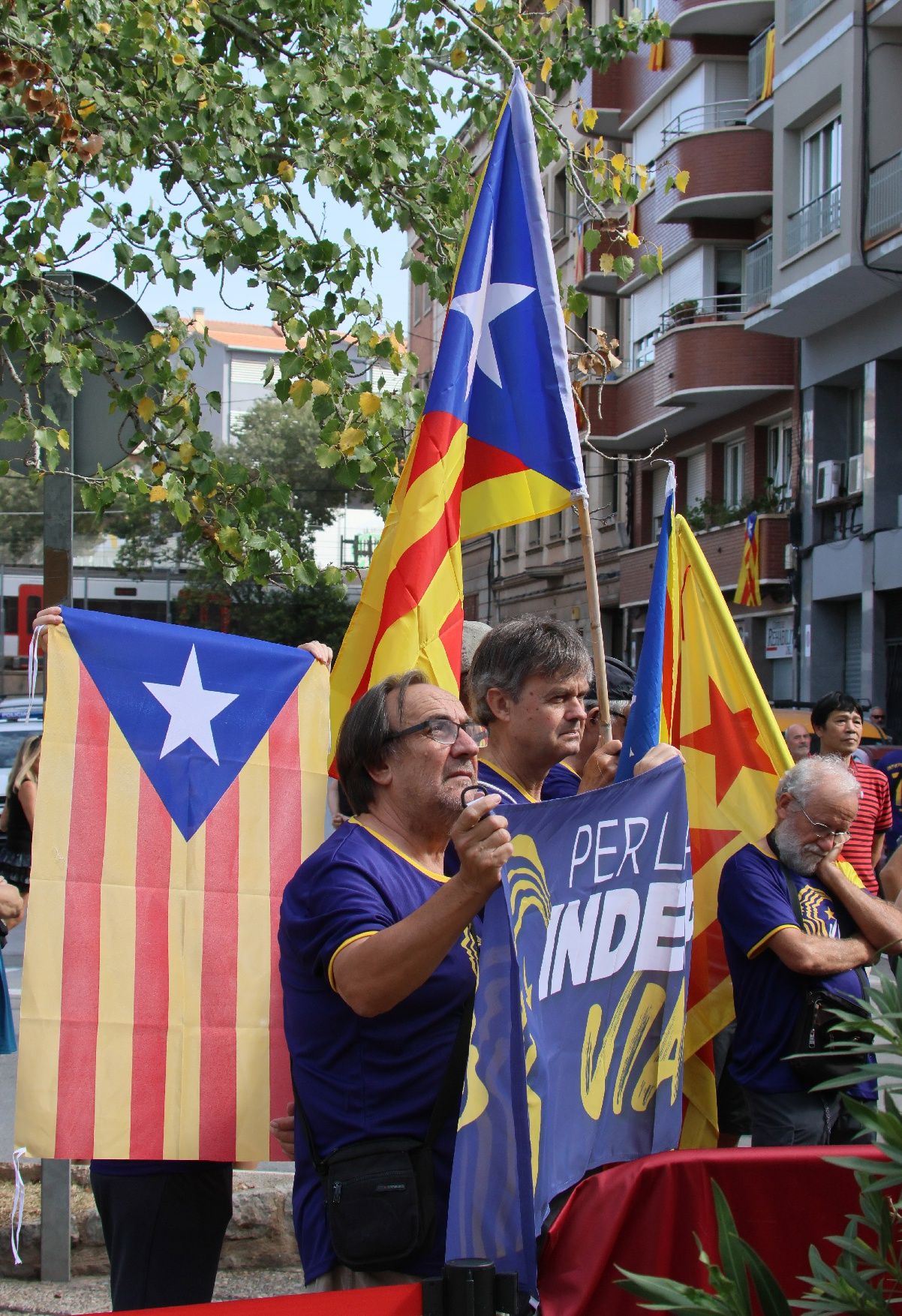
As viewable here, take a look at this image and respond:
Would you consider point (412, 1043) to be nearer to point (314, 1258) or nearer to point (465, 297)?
point (314, 1258)

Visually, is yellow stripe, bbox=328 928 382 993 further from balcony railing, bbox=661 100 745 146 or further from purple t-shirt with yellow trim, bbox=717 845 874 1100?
balcony railing, bbox=661 100 745 146

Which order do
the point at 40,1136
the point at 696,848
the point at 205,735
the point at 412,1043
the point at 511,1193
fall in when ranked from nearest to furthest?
1. the point at 511,1193
2. the point at 412,1043
3. the point at 40,1136
4. the point at 205,735
5. the point at 696,848

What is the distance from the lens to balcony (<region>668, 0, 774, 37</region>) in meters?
25.3

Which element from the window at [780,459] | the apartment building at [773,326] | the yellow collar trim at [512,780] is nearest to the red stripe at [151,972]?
the yellow collar trim at [512,780]

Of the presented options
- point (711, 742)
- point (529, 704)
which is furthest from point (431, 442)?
point (711, 742)

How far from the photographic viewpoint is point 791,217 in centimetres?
2308

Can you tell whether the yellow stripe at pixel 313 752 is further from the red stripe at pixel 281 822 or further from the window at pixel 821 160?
the window at pixel 821 160

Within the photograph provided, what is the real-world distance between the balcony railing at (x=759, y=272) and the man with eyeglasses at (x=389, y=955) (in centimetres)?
2276

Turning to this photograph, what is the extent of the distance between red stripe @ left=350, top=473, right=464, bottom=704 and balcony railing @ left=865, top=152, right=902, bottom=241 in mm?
17695

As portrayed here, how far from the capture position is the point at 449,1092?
263 centimetres

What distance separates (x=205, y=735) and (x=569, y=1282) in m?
1.80

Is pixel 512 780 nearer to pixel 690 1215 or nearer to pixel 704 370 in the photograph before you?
→ pixel 690 1215

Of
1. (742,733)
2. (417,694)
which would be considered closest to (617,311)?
(742,733)

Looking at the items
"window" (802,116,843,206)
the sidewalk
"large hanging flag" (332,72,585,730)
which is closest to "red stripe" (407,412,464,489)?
"large hanging flag" (332,72,585,730)
